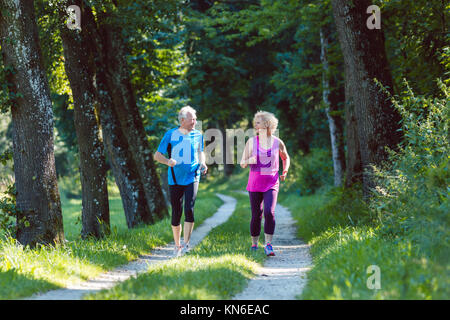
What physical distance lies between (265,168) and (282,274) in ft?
7.20

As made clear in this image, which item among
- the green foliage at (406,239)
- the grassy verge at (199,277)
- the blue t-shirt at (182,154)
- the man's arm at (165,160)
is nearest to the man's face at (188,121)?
the blue t-shirt at (182,154)

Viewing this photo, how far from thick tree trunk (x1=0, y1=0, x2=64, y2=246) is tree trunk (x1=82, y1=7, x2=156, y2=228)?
4602 millimetres

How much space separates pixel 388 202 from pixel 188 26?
59.8 ft

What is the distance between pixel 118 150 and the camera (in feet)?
41.0

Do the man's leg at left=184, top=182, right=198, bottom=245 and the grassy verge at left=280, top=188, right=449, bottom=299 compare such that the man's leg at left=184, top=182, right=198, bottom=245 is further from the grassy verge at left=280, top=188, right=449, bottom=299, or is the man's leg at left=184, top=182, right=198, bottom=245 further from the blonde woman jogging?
the grassy verge at left=280, top=188, right=449, bottom=299

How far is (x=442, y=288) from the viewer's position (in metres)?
4.29

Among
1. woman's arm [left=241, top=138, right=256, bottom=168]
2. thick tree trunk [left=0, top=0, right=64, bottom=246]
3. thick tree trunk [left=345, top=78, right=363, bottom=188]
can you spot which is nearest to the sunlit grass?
woman's arm [left=241, top=138, right=256, bottom=168]

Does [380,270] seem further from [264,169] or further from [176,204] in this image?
[176,204]

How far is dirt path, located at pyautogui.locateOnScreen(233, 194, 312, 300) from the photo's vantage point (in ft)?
17.8

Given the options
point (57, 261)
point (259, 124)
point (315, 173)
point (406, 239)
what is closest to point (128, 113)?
point (259, 124)

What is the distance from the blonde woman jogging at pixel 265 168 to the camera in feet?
27.5

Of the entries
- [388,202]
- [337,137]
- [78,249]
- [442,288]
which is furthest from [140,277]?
[337,137]

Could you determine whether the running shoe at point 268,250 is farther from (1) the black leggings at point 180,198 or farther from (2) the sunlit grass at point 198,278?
(1) the black leggings at point 180,198
